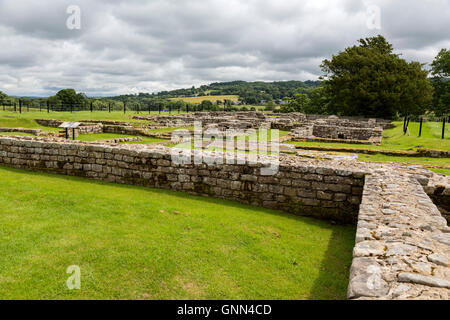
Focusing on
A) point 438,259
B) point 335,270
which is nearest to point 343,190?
point 335,270

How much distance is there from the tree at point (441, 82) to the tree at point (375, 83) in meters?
6.63

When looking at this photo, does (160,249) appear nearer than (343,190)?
Yes

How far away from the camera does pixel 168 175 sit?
8250 mm

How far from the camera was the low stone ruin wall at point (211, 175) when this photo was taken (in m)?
6.90

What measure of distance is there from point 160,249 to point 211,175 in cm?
348

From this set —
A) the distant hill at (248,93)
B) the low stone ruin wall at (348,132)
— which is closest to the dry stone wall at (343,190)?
the low stone ruin wall at (348,132)

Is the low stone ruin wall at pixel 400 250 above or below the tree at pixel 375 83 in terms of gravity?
below

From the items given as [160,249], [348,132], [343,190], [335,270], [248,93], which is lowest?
[335,270]

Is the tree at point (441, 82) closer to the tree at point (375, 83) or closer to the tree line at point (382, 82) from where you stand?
the tree line at point (382, 82)

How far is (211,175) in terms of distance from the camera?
7867 millimetres

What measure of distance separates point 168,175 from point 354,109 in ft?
142

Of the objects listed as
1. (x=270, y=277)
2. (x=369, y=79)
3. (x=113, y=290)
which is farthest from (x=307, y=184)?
(x=369, y=79)

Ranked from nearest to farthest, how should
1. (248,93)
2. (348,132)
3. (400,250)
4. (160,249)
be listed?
(400,250), (160,249), (348,132), (248,93)

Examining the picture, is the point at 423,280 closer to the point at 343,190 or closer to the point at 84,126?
the point at 343,190
